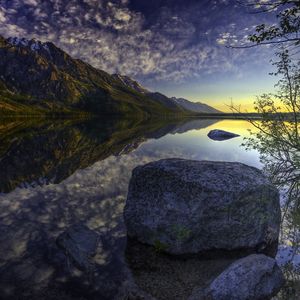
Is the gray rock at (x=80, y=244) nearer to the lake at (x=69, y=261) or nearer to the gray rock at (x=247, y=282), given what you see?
the lake at (x=69, y=261)

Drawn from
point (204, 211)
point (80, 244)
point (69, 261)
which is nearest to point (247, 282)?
point (204, 211)

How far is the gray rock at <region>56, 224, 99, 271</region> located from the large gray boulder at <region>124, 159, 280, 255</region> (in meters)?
1.97

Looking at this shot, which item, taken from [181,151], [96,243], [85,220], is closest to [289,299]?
[96,243]

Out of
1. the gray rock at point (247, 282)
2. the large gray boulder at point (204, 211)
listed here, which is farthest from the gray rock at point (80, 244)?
the gray rock at point (247, 282)

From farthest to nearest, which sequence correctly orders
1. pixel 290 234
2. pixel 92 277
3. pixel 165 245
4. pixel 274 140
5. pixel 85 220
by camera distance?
pixel 274 140, pixel 85 220, pixel 290 234, pixel 165 245, pixel 92 277

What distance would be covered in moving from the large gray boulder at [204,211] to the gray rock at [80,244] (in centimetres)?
197

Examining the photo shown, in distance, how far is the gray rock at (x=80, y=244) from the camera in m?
12.3

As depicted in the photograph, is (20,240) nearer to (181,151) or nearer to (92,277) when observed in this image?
(92,277)

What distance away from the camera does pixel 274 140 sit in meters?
26.5

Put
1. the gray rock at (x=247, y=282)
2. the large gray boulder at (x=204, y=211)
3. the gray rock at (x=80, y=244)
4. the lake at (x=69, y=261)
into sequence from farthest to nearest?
the large gray boulder at (x=204, y=211) → the gray rock at (x=80, y=244) → the lake at (x=69, y=261) → the gray rock at (x=247, y=282)

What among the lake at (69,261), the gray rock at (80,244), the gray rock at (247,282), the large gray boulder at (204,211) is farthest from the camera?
the large gray boulder at (204,211)

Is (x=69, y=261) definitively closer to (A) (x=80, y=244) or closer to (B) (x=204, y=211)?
(A) (x=80, y=244)

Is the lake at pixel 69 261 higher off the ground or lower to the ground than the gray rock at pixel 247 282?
lower

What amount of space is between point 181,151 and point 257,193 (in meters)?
34.6
